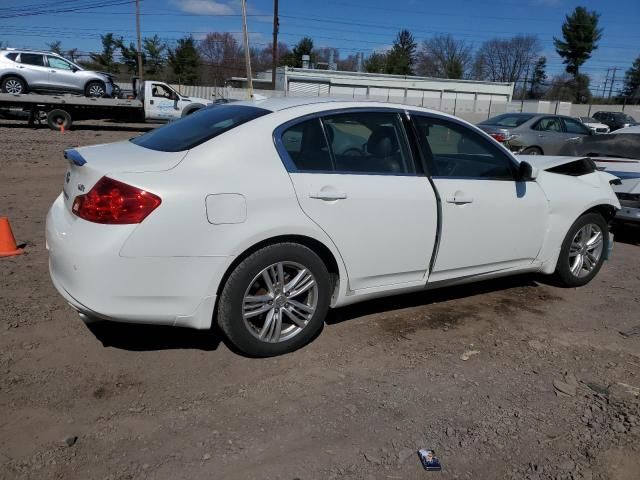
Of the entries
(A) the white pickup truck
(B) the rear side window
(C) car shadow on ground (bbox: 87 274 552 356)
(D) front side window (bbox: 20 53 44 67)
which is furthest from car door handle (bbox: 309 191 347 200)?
(D) front side window (bbox: 20 53 44 67)

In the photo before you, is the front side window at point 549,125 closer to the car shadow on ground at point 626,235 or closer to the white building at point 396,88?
the car shadow on ground at point 626,235

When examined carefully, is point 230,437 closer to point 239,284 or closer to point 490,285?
point 239,284

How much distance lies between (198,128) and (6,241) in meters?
2.70

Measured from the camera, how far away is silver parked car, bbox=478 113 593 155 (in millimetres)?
14461

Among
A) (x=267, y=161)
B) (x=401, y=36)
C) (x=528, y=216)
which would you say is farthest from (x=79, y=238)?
(x=401, y=36)

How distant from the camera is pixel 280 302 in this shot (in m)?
3.46

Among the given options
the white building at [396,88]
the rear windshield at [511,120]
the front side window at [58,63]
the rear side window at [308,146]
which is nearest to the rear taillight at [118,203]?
the rear side window at [308,146]

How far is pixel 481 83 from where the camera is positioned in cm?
5816

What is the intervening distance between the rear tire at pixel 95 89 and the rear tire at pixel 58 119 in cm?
147

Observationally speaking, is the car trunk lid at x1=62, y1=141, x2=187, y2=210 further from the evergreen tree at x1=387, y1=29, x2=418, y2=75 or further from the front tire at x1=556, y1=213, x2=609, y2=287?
the evergreen tree at x1=387, y1=29, x2=418, y2=75

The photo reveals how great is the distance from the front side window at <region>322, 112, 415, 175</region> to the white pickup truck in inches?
585

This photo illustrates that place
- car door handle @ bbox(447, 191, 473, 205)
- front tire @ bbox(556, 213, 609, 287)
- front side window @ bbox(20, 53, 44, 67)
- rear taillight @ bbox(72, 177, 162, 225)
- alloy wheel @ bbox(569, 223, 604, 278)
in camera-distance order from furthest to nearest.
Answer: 1. front side window @ bbox(20, 53, 44, 67)
2. alloy wheel @ bbox(569, 223, 604, 278)
3. front tire @ bbox(556, 213, 609, 287)
4. car door handle @ bbox(447, 191, 473, 205)
5. rear taillight @ bbox(72, 177, 162, 225)

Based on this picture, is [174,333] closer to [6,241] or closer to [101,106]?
[6,241]

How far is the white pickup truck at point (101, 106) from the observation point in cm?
1922
